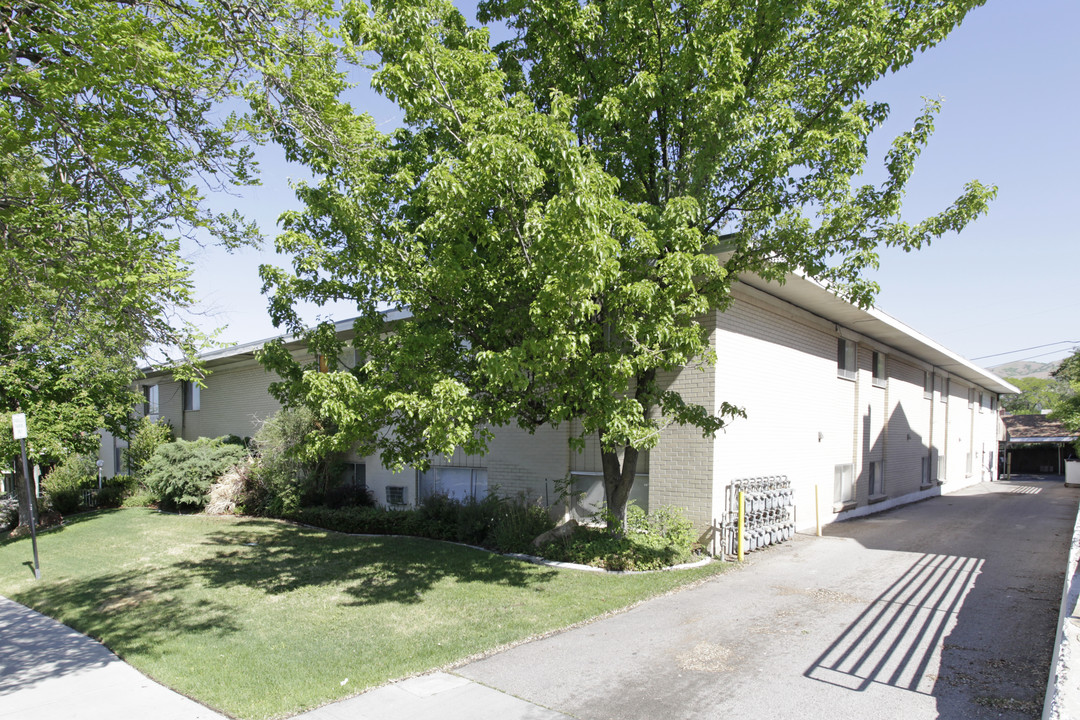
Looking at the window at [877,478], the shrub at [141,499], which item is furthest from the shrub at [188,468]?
the window at [877,478]

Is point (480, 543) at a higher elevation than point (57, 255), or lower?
lower

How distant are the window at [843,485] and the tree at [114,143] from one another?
14677mm

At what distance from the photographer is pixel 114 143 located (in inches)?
235

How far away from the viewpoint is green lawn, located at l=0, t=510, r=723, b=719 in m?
6.04

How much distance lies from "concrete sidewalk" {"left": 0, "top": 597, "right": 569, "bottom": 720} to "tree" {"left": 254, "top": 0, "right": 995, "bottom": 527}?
8.80 feet

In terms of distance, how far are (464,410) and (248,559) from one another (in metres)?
6.57

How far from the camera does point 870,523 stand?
1583cm

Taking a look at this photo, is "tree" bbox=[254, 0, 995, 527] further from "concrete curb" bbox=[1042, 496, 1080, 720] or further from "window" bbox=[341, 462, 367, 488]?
"window" bbox=[341, 462, 367, 488]

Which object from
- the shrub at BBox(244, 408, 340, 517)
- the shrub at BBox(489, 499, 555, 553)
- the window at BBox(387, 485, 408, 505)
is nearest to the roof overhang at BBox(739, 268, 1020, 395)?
the shrub at BBox(489, 499, 555, 553)

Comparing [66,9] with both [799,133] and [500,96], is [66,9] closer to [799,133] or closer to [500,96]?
[500,96]

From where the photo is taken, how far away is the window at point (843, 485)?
54.7 feet

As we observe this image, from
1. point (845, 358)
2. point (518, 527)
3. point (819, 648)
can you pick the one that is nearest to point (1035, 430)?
point (845, 358)

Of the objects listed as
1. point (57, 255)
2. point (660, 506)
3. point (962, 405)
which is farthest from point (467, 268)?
point (962, 405)

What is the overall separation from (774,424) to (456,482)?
717 centimetres
